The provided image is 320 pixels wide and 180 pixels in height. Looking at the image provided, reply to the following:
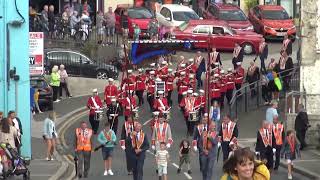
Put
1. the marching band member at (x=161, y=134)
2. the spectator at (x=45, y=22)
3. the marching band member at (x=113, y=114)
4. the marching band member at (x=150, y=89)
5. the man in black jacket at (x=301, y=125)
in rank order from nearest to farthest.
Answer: the marching band member at (x=161, y=134) → the man in black jacket at (x=301, y=125) → the marching band member at (x=113, y=114) → the marching band member at (x=150, y=89) → the spectator at (x=45, y=22)

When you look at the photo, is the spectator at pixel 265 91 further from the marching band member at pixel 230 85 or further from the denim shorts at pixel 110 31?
the denim shorts at pixel 110 31

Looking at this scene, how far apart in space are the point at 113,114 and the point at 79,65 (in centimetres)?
955

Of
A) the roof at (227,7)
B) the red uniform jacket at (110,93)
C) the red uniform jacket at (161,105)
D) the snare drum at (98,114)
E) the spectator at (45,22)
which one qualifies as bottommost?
the snare drum at (98,114)

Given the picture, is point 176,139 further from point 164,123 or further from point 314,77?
point 164,123

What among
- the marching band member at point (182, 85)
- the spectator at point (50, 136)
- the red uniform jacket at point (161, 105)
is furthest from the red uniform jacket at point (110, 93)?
the spectator at point (50, 136)

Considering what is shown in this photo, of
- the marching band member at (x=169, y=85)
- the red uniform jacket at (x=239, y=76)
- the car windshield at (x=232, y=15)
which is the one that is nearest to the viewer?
the marching band member at (x=169, y=85)

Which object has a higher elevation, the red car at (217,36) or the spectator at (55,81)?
the red car at (217,36)

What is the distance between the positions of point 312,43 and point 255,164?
21264 mm

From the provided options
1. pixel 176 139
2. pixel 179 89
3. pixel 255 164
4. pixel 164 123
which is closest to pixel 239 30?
pixel 179 89

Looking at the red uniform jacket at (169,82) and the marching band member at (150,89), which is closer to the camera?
the marching band member at (150,89)

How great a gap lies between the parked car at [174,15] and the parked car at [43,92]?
37.6 ft

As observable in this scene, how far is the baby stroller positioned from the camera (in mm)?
22469

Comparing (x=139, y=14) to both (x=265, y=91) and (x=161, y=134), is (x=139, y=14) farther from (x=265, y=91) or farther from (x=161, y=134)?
(x=161, y=134)

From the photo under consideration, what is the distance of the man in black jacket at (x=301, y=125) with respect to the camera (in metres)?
28.0
